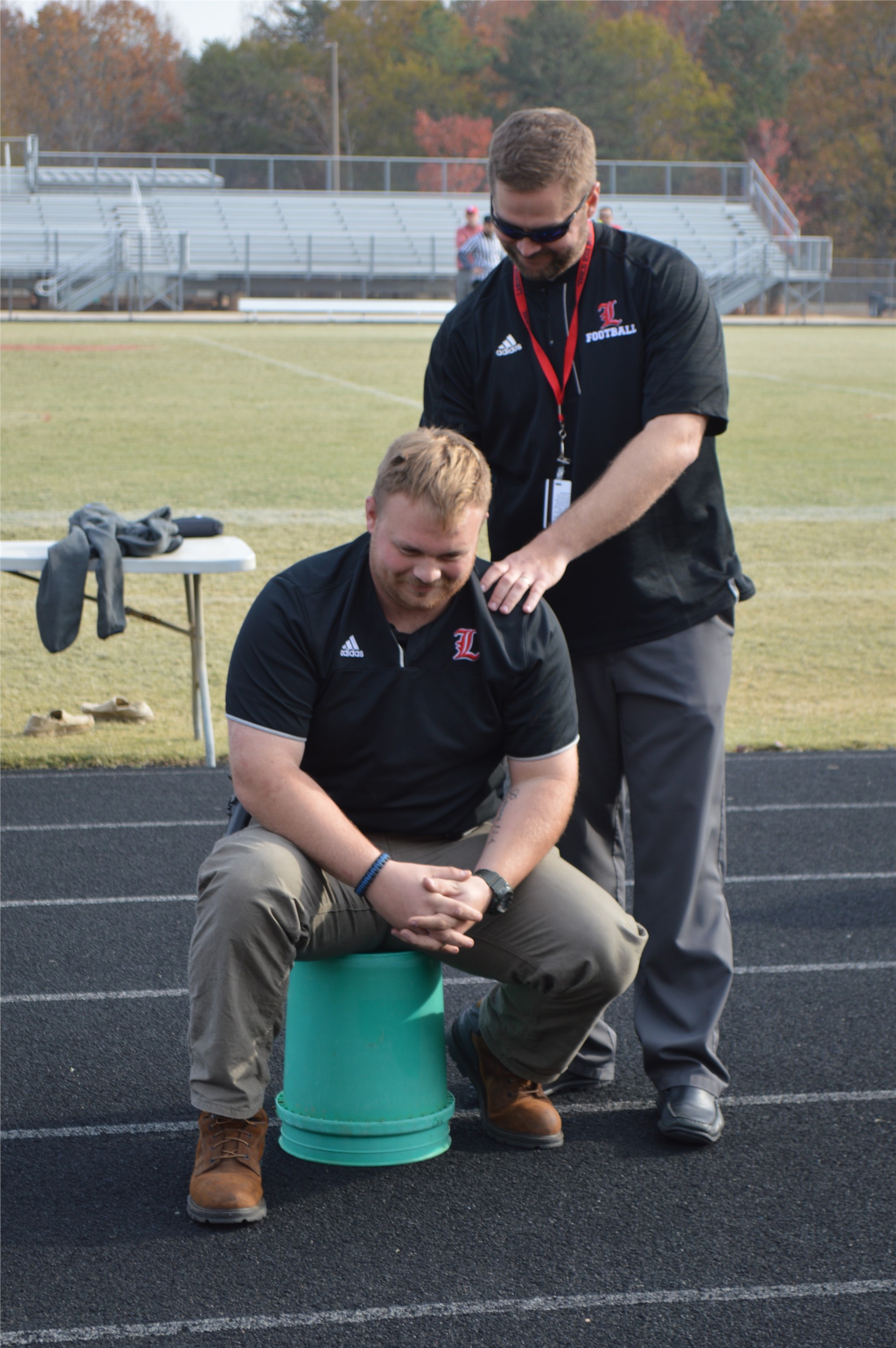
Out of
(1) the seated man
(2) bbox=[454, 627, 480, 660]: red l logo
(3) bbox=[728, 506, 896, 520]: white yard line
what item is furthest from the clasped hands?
(3) bbox=[728, 506, 896, 520]: white yard line

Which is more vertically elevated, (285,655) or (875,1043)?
(285,655)

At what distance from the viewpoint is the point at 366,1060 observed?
3.04m

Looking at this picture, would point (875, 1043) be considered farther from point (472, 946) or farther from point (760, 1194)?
point (472, 946)

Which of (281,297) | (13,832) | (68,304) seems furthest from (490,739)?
(281,297)

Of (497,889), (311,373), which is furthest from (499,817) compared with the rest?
(311,373)

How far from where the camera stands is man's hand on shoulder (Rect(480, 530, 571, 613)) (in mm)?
3053

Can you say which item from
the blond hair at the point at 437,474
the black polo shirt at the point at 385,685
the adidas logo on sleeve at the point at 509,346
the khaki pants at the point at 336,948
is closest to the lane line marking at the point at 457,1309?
the khaki pants at the point at 336,948

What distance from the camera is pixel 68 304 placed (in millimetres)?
36812

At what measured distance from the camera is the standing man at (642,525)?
10.4ft

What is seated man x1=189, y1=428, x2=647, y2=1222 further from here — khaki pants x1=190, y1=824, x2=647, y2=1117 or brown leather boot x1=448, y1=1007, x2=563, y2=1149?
brown leather boot x1=448, y1=1007, x2=563, y2=1149

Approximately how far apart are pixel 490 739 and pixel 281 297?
40.5 metres

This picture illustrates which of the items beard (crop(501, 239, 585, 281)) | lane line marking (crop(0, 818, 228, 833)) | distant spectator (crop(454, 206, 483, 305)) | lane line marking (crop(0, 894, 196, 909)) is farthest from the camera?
distant spectator (crop(454, 206, 483, 305))

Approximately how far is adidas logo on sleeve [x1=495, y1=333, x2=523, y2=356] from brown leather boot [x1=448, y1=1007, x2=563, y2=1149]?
150cm

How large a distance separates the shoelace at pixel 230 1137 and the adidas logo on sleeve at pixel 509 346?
5.57ft
